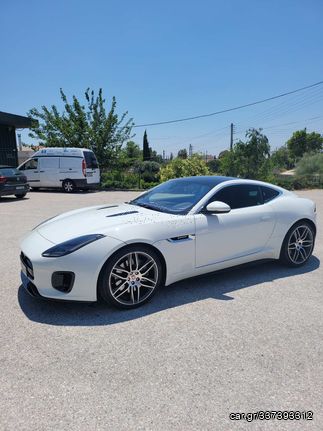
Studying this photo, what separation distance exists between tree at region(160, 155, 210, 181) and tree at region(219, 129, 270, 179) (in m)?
2.10

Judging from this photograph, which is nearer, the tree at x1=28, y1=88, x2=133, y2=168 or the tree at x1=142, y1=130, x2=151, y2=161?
the tree at x1=28, y1=88, x2=133, y2=168

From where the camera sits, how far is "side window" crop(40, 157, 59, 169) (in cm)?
1551

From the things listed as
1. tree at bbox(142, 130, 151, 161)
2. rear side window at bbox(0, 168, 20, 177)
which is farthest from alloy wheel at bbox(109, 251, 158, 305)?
tree at bbox(142, 130, 151, 161)

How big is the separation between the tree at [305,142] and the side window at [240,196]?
71008 mm

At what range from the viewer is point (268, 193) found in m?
4.41

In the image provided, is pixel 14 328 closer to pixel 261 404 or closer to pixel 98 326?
pixel 98 326

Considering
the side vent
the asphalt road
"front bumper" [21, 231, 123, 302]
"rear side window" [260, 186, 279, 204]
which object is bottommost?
the asphalt road

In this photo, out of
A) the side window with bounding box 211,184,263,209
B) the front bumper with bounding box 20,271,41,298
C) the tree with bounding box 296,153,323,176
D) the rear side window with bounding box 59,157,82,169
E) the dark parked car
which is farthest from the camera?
the tree with bounding box 296,153,323,176

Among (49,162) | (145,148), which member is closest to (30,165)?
(49,162)

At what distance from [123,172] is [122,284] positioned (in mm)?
18129

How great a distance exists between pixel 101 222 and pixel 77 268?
0.62 m

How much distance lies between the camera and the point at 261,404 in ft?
6.44

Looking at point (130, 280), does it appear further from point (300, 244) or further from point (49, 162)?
point (49, 162)

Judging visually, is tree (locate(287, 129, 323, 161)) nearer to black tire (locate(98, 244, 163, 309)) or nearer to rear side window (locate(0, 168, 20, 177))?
rear side window (locate(0, 168, 20, 177))
